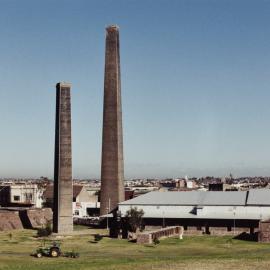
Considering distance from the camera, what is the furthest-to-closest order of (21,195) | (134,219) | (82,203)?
(21,195) → (82,203) → (134,219)

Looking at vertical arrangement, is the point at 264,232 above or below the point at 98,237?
above

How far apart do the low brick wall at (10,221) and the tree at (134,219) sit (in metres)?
16.7

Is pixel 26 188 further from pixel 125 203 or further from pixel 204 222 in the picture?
pixel 204 222

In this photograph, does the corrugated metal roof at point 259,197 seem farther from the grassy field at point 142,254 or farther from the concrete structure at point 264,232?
the concrete structure at point 264,232

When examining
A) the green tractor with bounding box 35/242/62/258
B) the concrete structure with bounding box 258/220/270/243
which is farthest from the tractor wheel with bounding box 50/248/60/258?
the concrete structure with bounding box 258/220/270/243

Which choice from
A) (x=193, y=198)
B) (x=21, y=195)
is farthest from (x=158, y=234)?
(x=21, y=195)

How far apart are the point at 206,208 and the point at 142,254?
2124 cm

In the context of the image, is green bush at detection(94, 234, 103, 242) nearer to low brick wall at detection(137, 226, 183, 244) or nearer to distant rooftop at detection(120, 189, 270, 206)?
low brick wall at detection(137, 226, 183, 244)

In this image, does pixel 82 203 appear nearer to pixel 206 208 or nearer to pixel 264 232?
pixel 206 208

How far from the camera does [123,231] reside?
61.5 metres

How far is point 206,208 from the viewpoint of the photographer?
65750 millimetres

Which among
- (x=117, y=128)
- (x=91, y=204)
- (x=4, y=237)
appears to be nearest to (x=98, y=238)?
(x=4, y=237)

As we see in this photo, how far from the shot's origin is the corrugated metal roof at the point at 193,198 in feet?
219

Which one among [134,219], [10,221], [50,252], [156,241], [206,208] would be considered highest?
[206,208]
